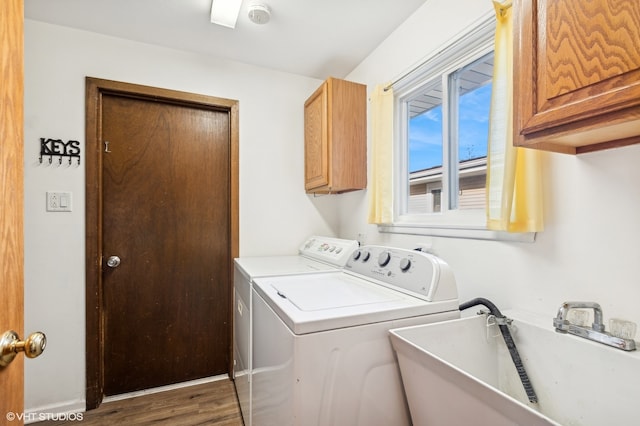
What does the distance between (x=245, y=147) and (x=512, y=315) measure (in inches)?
79.4

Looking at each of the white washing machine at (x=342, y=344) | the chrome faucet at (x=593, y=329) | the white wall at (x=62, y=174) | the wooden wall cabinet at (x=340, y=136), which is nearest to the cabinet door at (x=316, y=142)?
the wooden wall cabinet at (x=340, y=136)

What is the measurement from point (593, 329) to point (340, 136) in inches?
65.2

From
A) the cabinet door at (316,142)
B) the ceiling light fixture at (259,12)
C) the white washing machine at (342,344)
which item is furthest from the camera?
the cabinet door at (316,142)

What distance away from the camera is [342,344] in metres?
0.90

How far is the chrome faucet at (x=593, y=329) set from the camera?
77 centimetres

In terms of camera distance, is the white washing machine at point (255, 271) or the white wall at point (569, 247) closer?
the white wall at point (569, 247)

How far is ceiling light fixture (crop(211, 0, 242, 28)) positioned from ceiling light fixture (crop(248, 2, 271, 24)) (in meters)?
0.07

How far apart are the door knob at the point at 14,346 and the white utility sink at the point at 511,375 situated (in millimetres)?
901

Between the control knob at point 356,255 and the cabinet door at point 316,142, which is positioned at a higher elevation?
the cabinet door at point 316,142

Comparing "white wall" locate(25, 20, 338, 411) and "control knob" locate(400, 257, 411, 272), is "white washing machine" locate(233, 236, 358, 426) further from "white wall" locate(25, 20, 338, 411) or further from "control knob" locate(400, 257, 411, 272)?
"white wall" locate(25, 20, 338, 411)

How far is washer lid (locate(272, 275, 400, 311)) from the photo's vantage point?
1041 mm

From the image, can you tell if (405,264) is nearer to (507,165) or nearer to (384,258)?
(384,258)

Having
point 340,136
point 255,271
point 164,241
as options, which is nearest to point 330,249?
point 255,271

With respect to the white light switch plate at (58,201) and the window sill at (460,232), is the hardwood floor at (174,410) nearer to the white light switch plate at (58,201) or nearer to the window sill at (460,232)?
the white light switch plate at (58,201)
